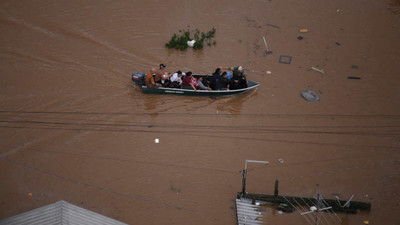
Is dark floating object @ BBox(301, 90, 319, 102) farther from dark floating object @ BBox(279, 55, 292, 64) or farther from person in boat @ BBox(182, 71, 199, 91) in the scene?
person in boat @ BBox(182, 71, 199, 91)

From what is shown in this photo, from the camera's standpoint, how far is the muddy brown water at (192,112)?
9.85 meters

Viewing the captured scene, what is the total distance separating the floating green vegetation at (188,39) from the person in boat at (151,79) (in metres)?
2.58

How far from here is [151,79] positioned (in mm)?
11953

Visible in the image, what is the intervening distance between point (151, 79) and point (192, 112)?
5.77 feet

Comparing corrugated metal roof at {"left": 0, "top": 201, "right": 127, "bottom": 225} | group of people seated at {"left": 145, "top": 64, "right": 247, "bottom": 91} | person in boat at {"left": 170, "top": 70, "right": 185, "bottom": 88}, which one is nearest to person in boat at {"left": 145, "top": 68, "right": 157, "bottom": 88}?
group of people seated at {"left": 145, "top": 64, "right": 247, "bottom": 91}

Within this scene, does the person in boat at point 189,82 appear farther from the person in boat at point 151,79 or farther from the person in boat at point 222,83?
the person in boat at point 151,79

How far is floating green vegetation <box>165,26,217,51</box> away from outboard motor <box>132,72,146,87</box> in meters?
2.50

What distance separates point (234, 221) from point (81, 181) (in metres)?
4.34

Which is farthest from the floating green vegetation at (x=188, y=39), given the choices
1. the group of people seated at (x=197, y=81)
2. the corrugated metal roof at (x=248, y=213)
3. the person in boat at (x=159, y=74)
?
the corrugated metal roof at (x=248, y=213)

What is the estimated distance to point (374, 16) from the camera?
16062mm

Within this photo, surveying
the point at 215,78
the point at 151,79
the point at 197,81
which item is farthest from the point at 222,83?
the point at 151,79

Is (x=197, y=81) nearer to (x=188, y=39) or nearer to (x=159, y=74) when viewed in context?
(x=159, y=74)

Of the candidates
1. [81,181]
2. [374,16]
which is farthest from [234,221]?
[374,16]

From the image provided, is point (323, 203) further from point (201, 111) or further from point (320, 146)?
point (201, 111)
